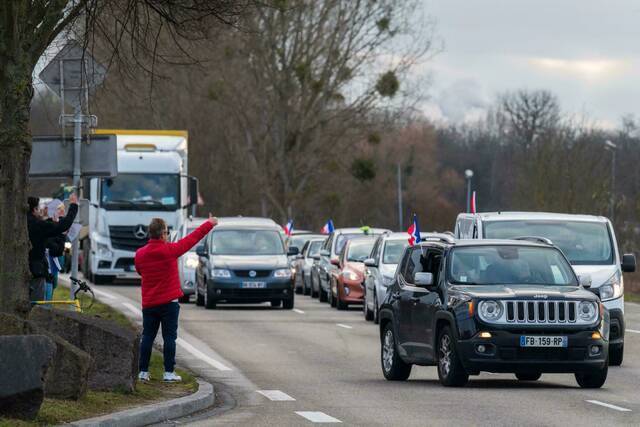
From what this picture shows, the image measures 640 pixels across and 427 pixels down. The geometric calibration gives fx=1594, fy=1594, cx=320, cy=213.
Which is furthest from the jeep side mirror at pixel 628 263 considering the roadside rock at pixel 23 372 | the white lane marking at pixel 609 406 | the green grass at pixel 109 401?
the roadside rock at pixel 23 372

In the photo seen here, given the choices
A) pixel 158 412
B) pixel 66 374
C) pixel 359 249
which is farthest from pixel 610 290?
pixel 359 249

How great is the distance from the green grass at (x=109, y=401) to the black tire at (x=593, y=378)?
3935 mm

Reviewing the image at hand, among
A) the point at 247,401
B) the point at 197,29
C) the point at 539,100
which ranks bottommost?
the point at 247,401

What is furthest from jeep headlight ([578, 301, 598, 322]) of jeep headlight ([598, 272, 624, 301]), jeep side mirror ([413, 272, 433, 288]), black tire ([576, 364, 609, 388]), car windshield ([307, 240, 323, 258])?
car windshield ([307, 240, 323, 258])

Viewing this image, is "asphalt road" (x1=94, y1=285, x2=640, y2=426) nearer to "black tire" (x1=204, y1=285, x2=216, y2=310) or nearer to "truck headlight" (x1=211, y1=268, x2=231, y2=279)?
"truck headlight" (x1=211, y1=268, x2=231, y2=279)

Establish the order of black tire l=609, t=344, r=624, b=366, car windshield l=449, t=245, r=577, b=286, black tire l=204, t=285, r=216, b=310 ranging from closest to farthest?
car windshield l=449, t=245, r=577, b=286 < black tire l=609, t=344, r=624, b=366 < black tire l=204, t=285, r=216, b=310

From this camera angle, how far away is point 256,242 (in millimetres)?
34062

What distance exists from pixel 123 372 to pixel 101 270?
102 ft

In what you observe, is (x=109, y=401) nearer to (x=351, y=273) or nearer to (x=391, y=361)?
(x=391, y=361)

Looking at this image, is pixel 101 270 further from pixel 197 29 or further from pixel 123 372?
pixel 123 372

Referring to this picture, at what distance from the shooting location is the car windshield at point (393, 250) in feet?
96.7

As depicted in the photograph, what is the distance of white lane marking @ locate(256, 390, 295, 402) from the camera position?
14.9m

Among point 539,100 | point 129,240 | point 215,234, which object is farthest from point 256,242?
point 539,100

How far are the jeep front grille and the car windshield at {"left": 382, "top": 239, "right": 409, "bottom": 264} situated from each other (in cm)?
1385
